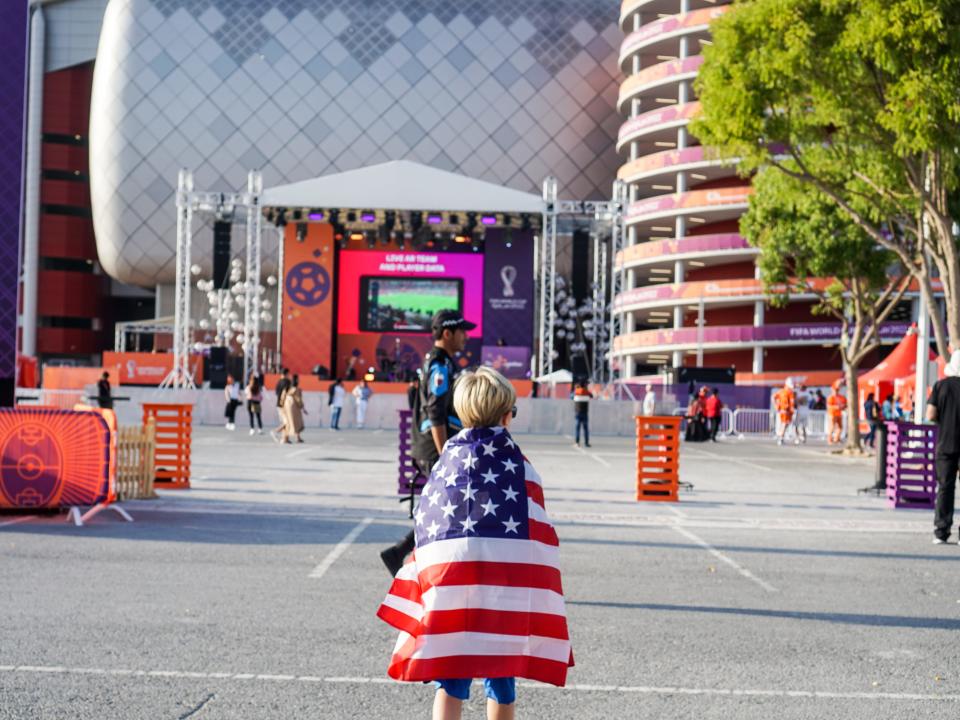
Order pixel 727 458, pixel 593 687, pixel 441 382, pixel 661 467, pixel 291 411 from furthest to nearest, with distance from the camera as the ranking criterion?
pixel 291 411 → pixel 727 458 → pixel 661 467 → pixel 441 382 → pixel 593 687

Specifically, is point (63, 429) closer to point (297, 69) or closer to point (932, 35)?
point (932, 35)

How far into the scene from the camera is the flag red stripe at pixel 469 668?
3889 millimetres

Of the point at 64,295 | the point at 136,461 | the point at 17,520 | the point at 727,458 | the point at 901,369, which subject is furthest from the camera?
→ the point at 64,295

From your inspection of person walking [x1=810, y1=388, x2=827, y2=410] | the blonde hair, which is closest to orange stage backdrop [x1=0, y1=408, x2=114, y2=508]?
the blonde hair

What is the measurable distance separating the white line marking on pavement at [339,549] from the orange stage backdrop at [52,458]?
243cm

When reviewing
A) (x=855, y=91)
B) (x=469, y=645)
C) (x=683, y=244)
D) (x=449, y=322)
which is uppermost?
(x=683, y=244)

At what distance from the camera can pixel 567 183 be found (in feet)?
261

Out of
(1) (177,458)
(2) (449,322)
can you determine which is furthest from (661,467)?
(2) (449,322)

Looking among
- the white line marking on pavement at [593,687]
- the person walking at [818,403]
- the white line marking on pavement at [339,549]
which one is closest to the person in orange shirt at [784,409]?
the person walking at [818,403]

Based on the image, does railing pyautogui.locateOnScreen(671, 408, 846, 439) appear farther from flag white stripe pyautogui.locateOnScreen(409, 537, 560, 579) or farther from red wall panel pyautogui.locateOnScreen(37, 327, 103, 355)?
red wall panel pyautogui.locateOnScreen(37, 327, 103, 355)

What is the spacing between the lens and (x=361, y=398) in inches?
1542

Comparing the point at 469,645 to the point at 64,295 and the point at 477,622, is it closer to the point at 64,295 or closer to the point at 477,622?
the point at 477,622

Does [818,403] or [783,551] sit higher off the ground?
[818,403]

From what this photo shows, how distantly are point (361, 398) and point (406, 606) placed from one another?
35227 millimetres
